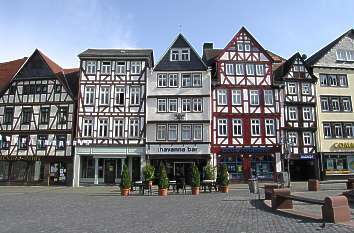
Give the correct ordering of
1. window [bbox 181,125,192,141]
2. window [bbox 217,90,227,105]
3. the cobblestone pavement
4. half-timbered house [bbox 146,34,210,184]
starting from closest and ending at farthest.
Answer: the cobblestone pavement → half-timbered house [bbox 146,34,210,184] → window [bbox 181,125,192,141] → window [bbox 217,90,227,105]

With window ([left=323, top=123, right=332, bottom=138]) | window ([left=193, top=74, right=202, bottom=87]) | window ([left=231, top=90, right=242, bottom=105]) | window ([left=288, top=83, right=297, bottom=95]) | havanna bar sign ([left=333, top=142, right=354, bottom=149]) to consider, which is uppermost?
window ([left=193, top=74, right=202, bottom=87])

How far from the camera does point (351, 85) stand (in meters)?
36.8

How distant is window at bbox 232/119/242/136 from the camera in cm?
3419

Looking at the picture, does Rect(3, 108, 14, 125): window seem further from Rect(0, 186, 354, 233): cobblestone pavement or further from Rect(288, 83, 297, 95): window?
Rect(288, 83, 297, 95): window

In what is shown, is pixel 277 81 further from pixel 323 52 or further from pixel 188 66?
pixel 188 66

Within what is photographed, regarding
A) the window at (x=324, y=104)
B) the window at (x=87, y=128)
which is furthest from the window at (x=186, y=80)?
the window at (x=324, y=104)

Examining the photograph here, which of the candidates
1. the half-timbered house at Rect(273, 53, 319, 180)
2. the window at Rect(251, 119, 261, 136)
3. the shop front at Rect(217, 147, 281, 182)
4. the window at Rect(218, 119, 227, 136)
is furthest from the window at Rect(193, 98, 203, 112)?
the half-timbered house at Rect(273, 53, 319, 180)

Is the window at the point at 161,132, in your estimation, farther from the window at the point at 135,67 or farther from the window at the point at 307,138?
the window at the point at 307,138

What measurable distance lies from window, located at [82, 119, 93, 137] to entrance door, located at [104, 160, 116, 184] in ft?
10.7

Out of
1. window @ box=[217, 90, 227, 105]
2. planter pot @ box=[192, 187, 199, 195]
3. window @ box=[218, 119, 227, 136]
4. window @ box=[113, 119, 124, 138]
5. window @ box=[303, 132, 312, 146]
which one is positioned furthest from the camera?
window @ box=[217, 90, 227, 105]

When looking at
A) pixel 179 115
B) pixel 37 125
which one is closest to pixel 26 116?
pixel 37 125

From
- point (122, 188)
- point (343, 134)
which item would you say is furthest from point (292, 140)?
point (122, 188)

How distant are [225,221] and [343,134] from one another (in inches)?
1173

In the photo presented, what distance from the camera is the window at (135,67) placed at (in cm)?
3512
